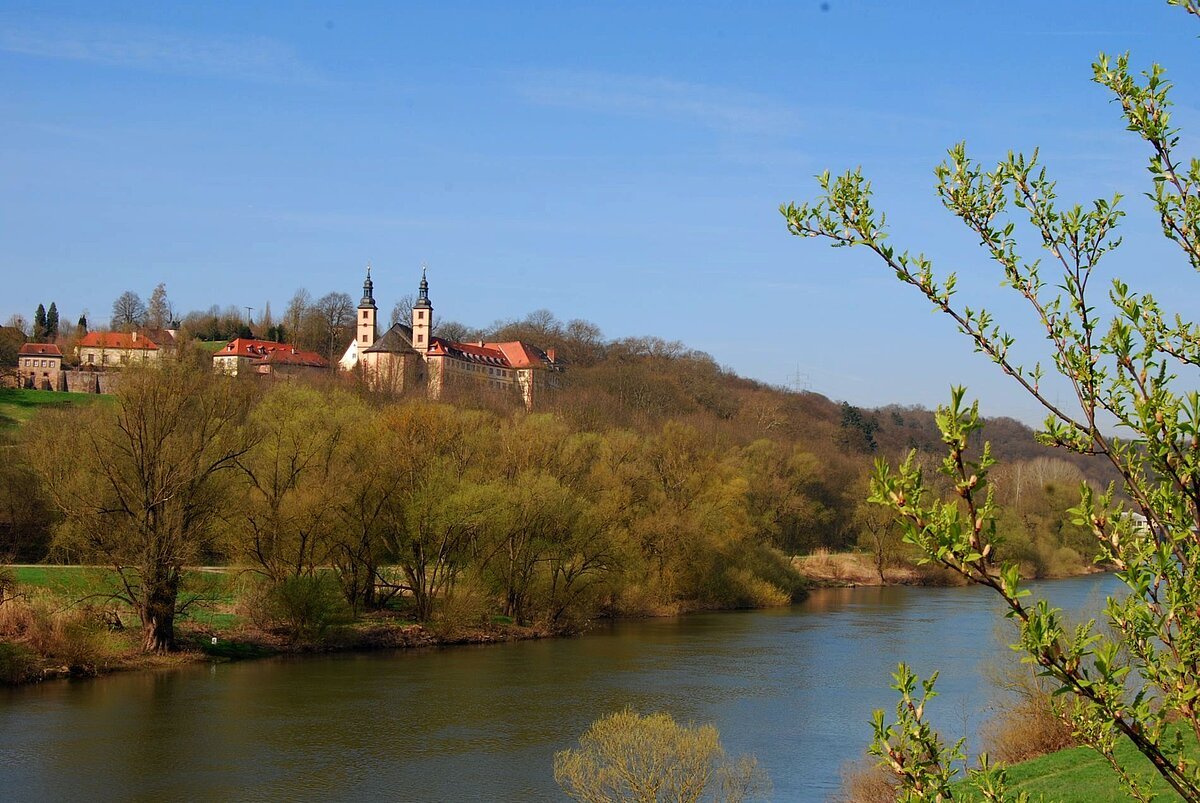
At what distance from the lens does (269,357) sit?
8456 cm

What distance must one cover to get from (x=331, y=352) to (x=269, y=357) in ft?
39.7

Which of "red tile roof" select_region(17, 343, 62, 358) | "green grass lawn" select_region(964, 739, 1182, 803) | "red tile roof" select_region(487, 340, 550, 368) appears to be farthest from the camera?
"red tile roof" select_region(487, 340, 550, 368)

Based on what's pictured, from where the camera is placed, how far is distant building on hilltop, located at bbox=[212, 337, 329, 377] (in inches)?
3155

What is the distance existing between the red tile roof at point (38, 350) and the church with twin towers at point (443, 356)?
21.0 m

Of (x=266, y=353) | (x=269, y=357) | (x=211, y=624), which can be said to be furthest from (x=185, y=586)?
(x=266, y=353)

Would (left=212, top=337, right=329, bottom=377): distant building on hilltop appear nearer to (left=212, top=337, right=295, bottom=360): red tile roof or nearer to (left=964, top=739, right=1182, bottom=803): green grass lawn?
(left=212, top=337, right=295, bottom=360): red tile roof

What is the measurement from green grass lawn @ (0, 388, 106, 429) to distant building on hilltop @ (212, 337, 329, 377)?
1111cm

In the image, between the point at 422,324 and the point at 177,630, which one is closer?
the point at 177,630

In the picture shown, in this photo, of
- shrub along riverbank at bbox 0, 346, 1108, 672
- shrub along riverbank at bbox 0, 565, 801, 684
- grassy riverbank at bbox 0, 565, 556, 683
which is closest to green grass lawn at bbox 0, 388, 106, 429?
shrub along riverbank at bbox 0, 346, 1108, 672

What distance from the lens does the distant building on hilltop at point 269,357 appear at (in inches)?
3155

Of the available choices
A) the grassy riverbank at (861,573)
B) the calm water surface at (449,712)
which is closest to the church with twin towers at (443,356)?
the grassy riverbank at (861,573)

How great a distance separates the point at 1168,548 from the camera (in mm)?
3479

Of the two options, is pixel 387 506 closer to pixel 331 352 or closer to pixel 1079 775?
pixel 1079 775

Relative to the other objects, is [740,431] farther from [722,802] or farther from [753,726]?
[722,802]
